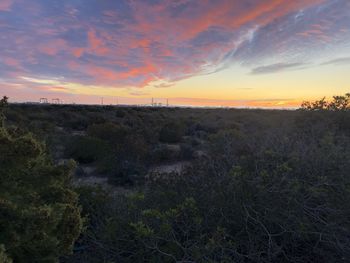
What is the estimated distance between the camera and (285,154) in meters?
6.30

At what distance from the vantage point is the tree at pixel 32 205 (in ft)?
11.4

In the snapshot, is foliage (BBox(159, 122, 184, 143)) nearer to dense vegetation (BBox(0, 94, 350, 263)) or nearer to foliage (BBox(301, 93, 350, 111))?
foliage (BBox(301, 93, 350, 111))

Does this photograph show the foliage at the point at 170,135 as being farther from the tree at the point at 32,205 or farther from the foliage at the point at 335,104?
the tree at the point at 32,205

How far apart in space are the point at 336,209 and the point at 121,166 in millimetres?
8723

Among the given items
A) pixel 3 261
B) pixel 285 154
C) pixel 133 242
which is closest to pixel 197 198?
pixel 133 242

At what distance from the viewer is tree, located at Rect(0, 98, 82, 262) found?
3477 mm

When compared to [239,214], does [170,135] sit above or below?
below

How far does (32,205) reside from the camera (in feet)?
12.3

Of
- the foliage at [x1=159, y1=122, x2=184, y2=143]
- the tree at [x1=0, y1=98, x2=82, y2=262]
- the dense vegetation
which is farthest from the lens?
the foliage at [x1=159, y1=122, x2=184, y2=143]

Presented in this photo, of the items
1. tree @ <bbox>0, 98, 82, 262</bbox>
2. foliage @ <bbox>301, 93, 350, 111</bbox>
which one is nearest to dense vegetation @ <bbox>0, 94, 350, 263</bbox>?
tree @ <bbox>0, 98, 82, 262</bbox>

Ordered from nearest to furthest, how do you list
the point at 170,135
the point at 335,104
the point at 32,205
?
1. the point at 32,205
2. the point at 335,104
3. the point at 170,135

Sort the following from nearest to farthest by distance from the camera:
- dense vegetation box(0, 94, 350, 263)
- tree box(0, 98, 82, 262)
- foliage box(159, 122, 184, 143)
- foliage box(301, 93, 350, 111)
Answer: tree box(0, 98, 82, 262), dense vegetation box(0, 94, 350, 263), foliage box(301, 93, 350, 111), foliage box(159, 122, 184, 143)

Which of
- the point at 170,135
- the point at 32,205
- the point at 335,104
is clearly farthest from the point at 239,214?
the point at 170,135

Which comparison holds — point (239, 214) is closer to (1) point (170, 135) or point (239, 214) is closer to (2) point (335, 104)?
(2) point (335, 104)
